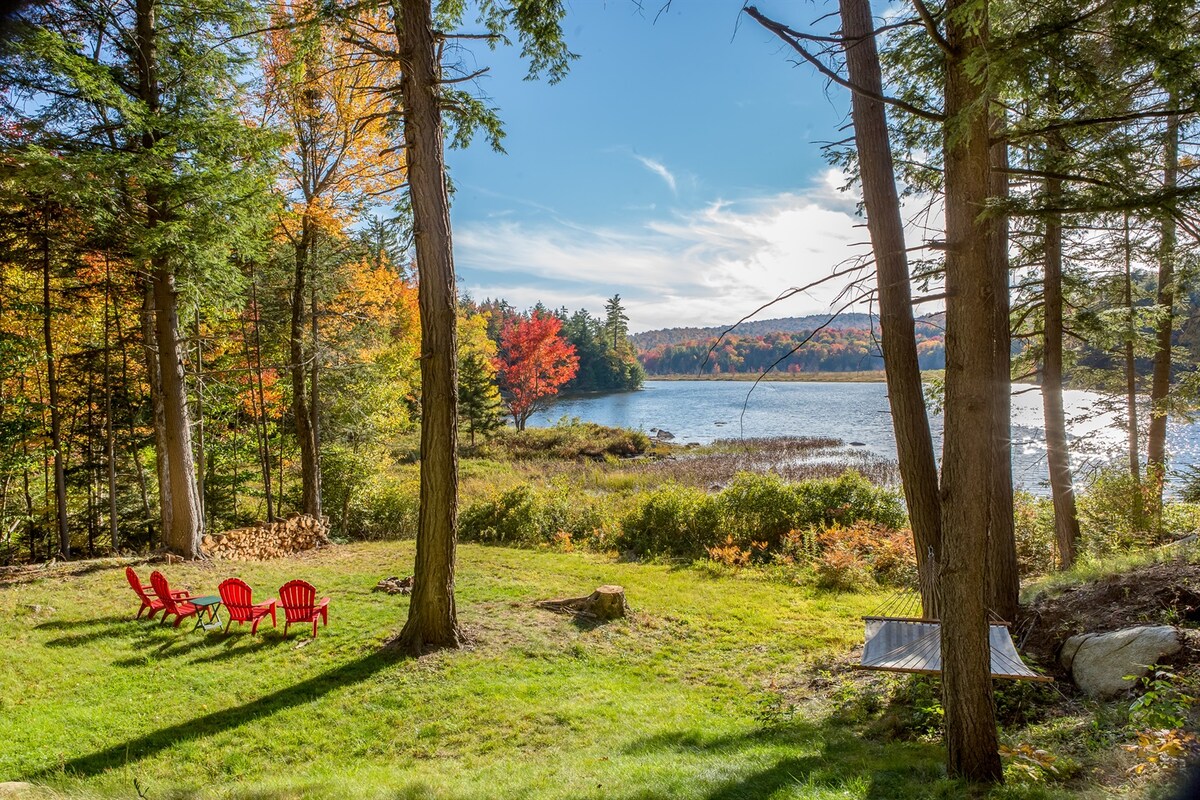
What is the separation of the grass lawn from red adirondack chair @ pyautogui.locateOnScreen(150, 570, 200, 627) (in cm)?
20

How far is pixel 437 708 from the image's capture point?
4.90 metres

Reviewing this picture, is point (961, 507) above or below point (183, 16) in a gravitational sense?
below

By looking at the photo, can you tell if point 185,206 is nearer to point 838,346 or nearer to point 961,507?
point 961,507

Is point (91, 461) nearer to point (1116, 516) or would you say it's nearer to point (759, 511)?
point (759, 511)

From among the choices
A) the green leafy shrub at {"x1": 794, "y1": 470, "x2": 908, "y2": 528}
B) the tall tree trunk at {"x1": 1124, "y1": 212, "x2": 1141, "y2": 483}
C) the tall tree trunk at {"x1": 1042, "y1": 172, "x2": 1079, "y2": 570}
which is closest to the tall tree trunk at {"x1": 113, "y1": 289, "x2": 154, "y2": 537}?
the green leafy shrub at {"x1": 794, "y1": 470, "x2": 908, "y2": 528}

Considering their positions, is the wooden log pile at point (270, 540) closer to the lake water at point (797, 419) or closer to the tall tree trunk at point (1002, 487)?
the tall tree trunk at point (1002, 487)

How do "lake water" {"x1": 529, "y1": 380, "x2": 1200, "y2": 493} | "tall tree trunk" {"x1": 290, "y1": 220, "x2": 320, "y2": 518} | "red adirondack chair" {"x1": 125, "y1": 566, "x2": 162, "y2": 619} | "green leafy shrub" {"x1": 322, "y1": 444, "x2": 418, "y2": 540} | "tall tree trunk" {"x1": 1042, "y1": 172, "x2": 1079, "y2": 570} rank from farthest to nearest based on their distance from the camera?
"lake water" {"x1": 529, "y1": 380, "x2": 1200, "y2": 493} < "green leafy shrub" {"x1": 322, "y1": 444, "x2": 418, "y2": 540} < "tall tree trunk" {"x1": 290, "y1": 220, "x2": 320, "y2": 518} < "tall tree trunk" {"x1": 1042, "y1": 172, "x2": 1079, "y2": 570} < "red adirondack chair" {"x1": 125, "y1": 566, "x2": 162, "y2": 619}

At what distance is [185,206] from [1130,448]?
16903 mm

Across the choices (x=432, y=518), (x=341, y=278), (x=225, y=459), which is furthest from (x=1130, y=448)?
(x=225, y=459)

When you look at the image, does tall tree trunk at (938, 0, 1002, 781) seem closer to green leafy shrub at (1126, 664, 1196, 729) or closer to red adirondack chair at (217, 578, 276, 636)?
green leafy shrub at (1126, 664, 1196, 729)

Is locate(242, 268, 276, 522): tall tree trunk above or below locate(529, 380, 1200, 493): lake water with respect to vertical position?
above

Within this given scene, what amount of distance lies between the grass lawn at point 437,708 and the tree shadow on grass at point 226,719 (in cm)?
2

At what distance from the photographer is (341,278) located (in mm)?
12438

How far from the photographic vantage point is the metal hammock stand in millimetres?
3738
